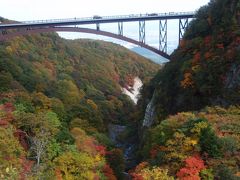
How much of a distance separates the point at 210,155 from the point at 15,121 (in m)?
16.3

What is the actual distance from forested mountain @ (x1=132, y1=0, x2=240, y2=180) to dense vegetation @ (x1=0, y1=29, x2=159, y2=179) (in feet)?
14.7

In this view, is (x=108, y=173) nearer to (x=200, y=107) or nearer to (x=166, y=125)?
(x=166, y=125)

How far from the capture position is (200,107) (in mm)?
41156

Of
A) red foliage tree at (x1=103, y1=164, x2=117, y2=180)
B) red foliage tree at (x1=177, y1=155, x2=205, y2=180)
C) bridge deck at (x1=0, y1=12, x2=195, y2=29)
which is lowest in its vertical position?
red foliage tree at (x1=103, y1=164, x2=117, y2=180)

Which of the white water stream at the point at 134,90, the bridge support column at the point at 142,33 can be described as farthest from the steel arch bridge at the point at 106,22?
the white water stream at the point at 134,90

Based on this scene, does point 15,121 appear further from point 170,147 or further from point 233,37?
point 233,37

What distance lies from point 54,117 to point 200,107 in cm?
1361

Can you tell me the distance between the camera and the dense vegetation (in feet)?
101

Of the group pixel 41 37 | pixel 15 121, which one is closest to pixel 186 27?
pixel 15 121

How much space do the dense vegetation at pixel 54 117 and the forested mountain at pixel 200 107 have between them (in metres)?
4.49

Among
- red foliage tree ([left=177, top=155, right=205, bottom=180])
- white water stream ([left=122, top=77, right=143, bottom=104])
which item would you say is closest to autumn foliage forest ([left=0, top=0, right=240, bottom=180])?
red foliage tree ([left=177, top=155, right=205, bottom=180])

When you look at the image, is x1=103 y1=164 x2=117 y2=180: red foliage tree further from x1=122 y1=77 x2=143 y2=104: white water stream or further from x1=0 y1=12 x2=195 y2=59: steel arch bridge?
x1=122 y1=77 x2=143 y2=104: white water stream

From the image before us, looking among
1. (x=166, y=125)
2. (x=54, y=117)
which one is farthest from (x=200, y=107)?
(x=54, y=117)

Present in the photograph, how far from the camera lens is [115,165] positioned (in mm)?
39375
